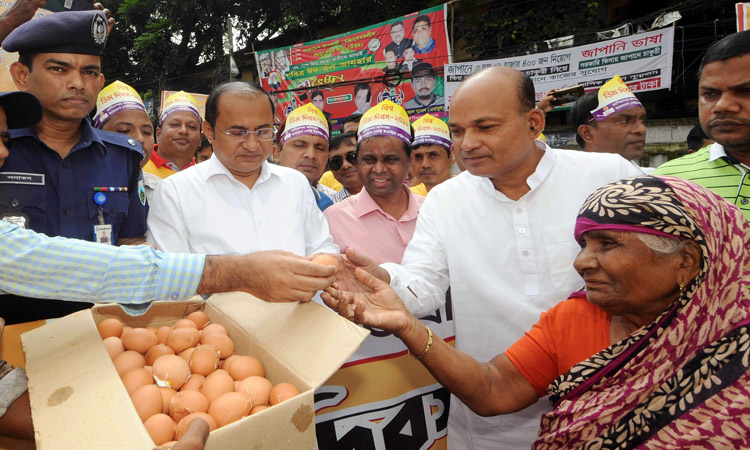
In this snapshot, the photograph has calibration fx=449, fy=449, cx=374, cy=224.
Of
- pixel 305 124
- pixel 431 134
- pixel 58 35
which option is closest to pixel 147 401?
pixel 58 35

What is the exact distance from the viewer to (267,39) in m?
19.5

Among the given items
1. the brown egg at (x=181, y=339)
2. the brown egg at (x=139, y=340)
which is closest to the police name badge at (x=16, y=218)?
the brown egg at (x=139, y=340)

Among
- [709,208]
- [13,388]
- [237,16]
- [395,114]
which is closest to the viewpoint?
[13,388]

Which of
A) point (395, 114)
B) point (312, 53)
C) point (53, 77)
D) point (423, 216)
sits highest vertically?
point (312, 53)

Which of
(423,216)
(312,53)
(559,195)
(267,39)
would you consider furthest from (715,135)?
(267,39)

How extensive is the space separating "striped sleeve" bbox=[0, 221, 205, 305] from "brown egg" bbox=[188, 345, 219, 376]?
0.73ft

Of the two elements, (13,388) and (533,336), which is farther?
(533,336)

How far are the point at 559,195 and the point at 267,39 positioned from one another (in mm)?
19791

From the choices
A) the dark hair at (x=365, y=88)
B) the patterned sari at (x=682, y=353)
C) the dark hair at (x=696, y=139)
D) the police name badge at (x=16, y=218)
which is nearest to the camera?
the patterned sari at (x=682, y=353)

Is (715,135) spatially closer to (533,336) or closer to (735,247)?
(735,247)

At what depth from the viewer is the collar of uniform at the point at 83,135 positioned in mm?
2232

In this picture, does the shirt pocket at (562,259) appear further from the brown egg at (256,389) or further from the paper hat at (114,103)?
the paper hat at (114,103)

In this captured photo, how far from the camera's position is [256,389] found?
54.9 inches

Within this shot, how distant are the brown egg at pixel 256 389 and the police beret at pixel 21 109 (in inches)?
59.4
